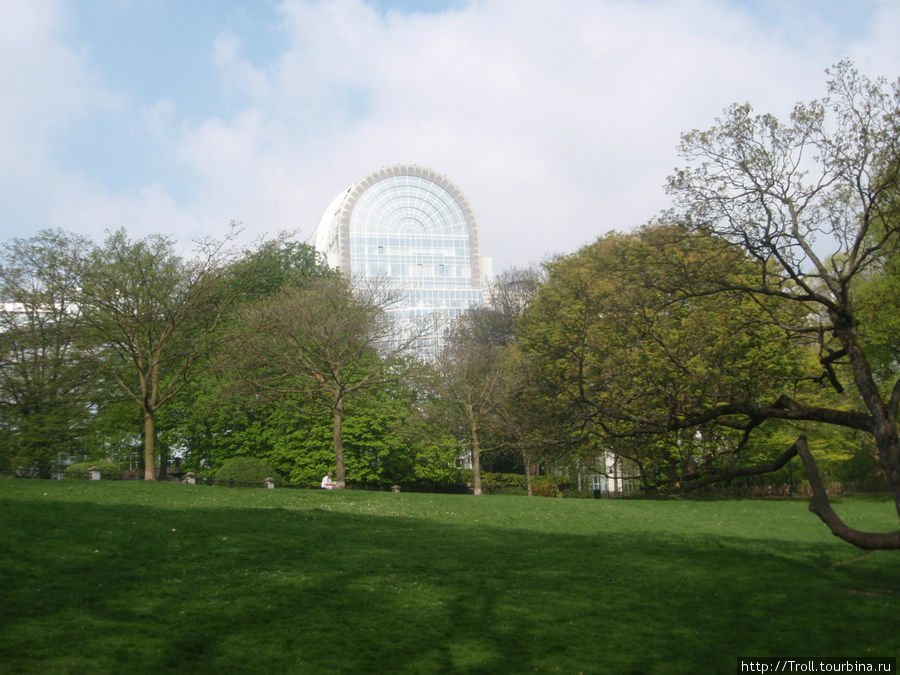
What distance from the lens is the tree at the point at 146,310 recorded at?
29766 mm

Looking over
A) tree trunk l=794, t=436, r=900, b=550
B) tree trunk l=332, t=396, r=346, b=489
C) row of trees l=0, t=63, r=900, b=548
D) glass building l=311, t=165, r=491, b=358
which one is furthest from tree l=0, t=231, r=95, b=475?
glass building l=311, t=165, r=491, b=358

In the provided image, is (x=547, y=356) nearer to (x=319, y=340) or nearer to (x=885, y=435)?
(x=885, y=435)

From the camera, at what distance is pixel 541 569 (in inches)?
603

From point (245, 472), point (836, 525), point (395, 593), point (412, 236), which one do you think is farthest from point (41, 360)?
point (412, 236)

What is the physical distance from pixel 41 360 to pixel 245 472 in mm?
10535

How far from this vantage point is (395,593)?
12844 mm

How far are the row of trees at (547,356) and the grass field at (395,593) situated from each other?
8.26 feet

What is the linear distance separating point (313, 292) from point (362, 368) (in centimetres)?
518

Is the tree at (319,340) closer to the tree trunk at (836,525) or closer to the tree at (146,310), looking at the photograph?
the tree at (146,310)

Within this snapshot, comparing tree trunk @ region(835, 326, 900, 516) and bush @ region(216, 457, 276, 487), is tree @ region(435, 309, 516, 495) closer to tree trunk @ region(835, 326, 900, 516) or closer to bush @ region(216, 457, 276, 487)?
bush @ region(216, 457, 276, 487)

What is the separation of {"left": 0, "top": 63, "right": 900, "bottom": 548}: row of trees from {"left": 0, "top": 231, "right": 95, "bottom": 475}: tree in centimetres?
10

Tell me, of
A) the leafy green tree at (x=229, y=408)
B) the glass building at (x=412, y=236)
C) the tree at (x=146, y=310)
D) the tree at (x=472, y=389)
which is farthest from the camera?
the glass building at (x=412, y=236)

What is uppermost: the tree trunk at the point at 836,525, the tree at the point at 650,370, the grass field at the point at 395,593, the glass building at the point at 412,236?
the glass building at the point at 412,236

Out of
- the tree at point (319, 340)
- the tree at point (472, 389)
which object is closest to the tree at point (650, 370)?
the tree at point (319, 340)
